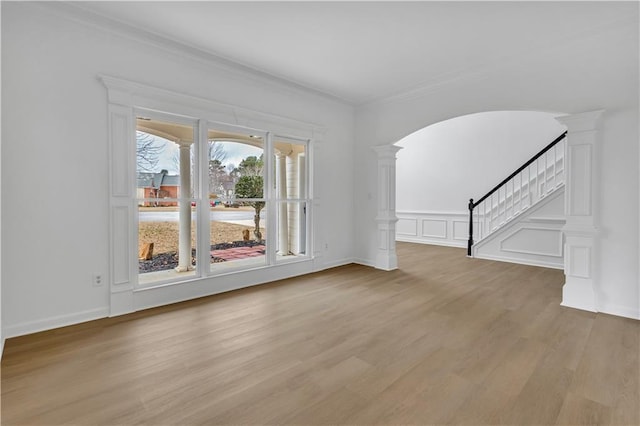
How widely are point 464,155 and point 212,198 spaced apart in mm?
6627

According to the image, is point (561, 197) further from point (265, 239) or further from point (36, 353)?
point (36, 353)

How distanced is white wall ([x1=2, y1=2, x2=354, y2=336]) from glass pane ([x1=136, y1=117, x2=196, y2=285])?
0.40 m

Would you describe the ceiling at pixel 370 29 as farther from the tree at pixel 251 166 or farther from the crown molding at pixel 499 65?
the tree at pixel 251 166

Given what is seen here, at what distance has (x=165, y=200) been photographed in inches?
140

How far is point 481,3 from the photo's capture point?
266cm

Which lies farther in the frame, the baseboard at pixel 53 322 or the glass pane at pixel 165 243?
the glass pane at pixel 165 243

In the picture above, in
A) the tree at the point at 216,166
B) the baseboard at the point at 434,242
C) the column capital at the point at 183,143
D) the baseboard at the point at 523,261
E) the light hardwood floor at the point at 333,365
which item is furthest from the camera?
the baseboard at the point at 434,242

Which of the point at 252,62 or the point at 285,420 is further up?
the point at 252,62

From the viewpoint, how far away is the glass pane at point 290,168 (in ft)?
15.5

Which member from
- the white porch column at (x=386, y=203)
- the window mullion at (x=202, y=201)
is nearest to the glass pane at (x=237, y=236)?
the window mullion at (x=202, y=201)

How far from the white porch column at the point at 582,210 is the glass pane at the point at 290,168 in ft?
11.5

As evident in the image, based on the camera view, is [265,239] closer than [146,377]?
No

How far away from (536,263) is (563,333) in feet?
11.2

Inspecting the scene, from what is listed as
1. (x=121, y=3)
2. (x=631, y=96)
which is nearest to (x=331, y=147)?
(x=121, y=3)
